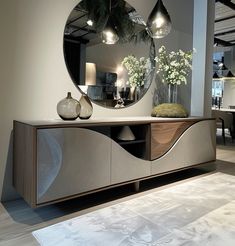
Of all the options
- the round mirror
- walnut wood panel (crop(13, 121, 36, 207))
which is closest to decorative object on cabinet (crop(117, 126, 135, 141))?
the round mirror

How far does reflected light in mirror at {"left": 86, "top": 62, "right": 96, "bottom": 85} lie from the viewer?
299cm

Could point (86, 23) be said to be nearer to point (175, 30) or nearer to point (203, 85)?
point (175, 30)

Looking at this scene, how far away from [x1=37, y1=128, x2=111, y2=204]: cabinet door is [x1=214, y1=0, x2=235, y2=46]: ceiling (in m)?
4.86

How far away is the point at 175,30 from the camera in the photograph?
401 cm

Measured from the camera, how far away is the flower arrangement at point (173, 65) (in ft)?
11.8

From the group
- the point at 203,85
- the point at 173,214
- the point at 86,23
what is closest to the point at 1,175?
the point at 173,214

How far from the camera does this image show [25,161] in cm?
217

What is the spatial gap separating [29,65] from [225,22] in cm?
645

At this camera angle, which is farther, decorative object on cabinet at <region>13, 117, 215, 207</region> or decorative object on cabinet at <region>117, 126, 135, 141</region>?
decorative object on cabinet at <region>117, 126, 135, 141</region>

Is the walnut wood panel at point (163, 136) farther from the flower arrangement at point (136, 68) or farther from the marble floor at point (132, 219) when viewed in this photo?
the flower arrangement at point (136, 68)

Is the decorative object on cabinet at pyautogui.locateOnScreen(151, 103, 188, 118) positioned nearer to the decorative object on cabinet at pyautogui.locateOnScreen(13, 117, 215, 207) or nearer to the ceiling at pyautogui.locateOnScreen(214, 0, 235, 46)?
the decorative object on cabinet at pyautogui.locateOnScreen(13, 117, 215, 207)

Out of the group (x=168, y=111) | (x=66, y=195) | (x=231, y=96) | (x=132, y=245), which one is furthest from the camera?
(x=231, y=96)

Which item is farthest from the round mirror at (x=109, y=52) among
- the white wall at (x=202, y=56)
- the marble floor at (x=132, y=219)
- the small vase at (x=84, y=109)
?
the marble floor at (x=132, y=219)

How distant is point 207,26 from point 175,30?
47 centimetres
